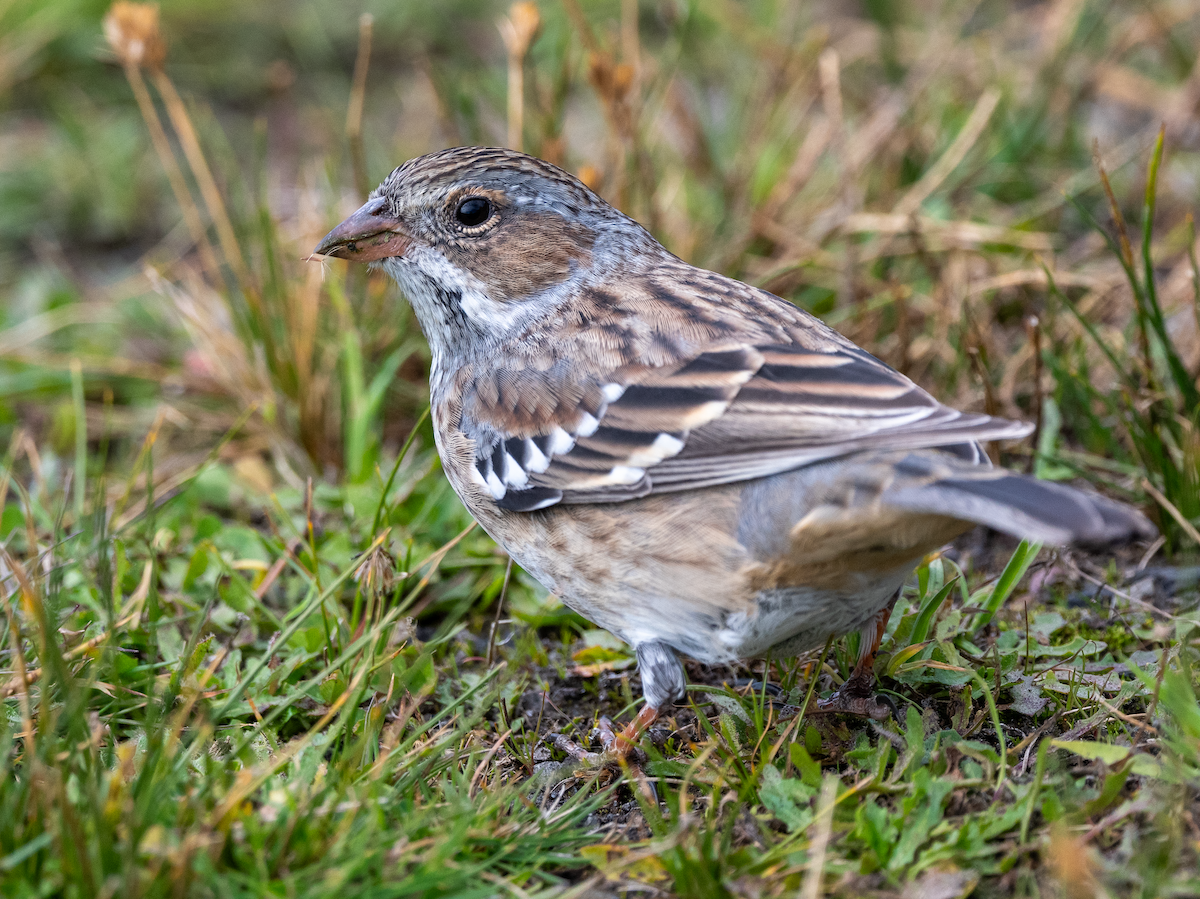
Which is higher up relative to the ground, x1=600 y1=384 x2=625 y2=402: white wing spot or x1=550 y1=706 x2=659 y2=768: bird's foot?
x1=600 y1=384 x2=625 y2=402: white wing spot

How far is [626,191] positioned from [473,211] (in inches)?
65.9

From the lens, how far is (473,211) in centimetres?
388

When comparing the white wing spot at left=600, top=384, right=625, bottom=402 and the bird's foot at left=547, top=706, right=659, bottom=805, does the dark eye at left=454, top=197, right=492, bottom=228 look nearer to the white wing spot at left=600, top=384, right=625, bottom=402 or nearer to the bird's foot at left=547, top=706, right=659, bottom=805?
the white wing spot at left=600, top=384, right=625, bottom=402

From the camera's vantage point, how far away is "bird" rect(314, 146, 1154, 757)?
9.27ft

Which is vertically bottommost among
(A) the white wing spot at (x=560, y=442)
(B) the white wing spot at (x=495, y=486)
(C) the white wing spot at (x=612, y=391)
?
(B) the white wing spot at (x=495, y=486)

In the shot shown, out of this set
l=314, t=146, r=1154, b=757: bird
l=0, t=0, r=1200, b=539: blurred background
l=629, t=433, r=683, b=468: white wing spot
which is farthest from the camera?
l=0, t=0, r=1200, b=539: blurred background

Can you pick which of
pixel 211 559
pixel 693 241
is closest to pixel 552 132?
pixel 693 241

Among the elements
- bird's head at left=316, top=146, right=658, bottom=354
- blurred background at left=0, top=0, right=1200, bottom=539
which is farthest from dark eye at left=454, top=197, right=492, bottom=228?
blurred background at left=0, top=0, right=1200, bottom=539

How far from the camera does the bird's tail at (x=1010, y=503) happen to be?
2.39 metres

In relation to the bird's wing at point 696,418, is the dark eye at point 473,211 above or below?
above

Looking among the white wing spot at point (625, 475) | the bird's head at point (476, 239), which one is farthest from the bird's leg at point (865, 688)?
the bird's head at point (476, 239)

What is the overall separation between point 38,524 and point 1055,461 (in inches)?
149

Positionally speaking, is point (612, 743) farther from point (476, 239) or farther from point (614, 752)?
point (476, 239)

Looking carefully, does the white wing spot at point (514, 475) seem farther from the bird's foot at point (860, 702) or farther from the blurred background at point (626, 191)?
the blurred background at point (626, 191)
